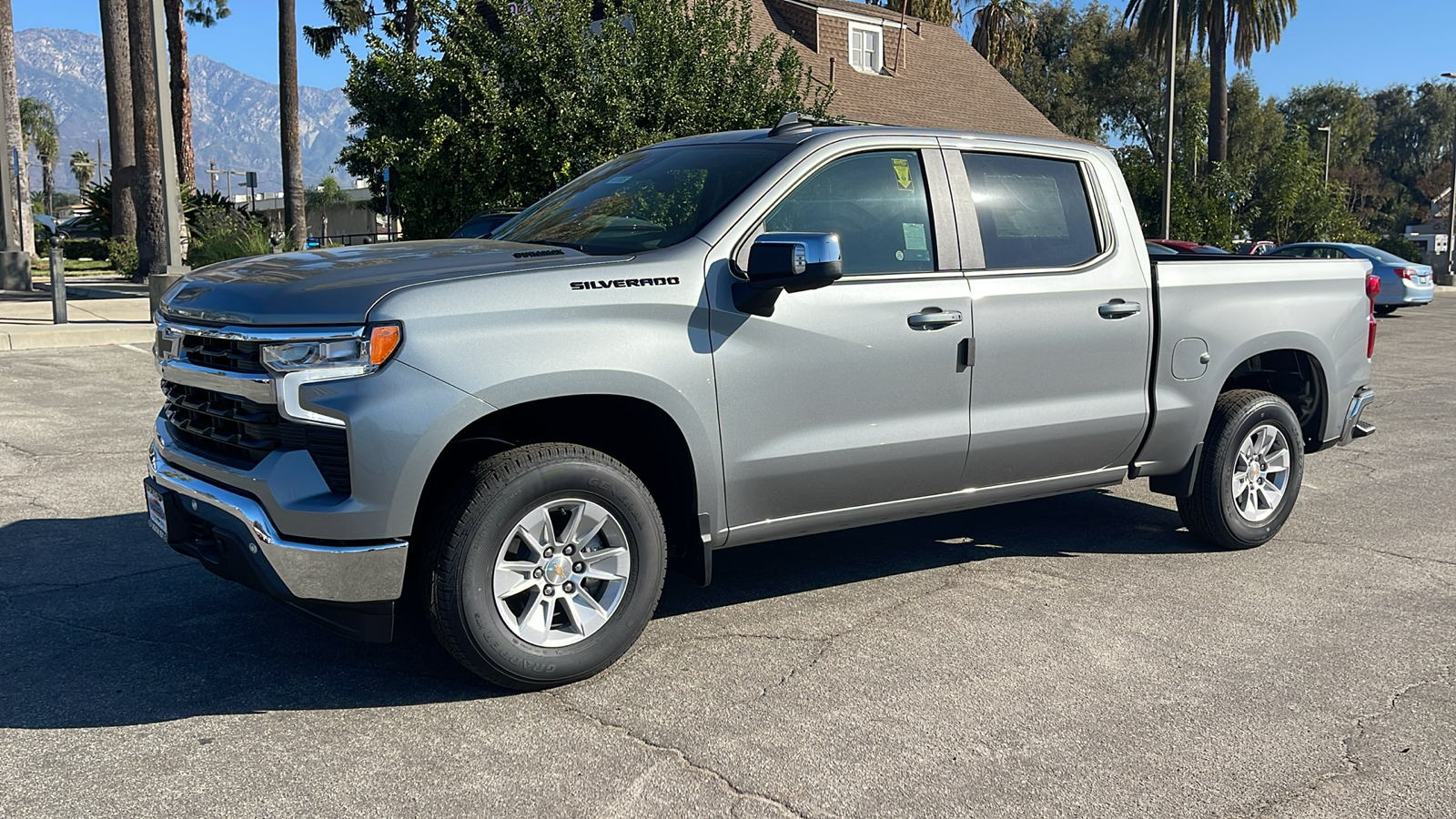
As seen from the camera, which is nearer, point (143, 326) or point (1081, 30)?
point (143, 326)

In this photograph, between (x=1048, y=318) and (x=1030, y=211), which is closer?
(x=1048, y=318)

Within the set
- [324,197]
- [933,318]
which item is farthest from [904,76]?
[324,197]

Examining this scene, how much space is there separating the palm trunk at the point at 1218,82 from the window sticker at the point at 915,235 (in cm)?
3828

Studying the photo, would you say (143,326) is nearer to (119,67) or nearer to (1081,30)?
(119,67)

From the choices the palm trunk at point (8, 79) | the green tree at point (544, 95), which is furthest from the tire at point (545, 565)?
the palm trunk at point (8, 79)

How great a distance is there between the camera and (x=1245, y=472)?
235 inches

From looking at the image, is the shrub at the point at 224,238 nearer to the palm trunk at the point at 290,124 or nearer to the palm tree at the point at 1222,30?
the palm trunk at the point at 290,124

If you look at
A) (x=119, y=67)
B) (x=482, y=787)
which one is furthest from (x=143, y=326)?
(x=482, y=787)

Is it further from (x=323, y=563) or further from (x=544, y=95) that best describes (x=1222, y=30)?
(x=323, y=563)

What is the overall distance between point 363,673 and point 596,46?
45.4 feet

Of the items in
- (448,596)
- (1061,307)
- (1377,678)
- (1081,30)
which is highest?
(1081,30)

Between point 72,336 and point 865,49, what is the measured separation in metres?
21.5

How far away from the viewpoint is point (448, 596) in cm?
382

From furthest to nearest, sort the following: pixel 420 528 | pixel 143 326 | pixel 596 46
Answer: pixel 596 46 < pixel 143 326 < pixel 420 528
